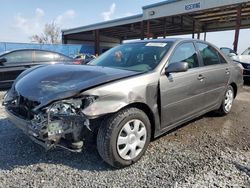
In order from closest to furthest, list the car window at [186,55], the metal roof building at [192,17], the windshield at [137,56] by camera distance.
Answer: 1. the windshield at [137,56]
2. the car window at [186,55]
3. the metal roof building at [192,17]

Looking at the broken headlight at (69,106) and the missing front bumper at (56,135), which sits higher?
the broken headlight at (69,106)

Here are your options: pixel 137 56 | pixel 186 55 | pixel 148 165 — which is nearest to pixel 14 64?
pixel 137 56

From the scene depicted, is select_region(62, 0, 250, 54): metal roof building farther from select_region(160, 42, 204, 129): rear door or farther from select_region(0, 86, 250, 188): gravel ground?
select_region(0, 86, 250, 188): gravel ground

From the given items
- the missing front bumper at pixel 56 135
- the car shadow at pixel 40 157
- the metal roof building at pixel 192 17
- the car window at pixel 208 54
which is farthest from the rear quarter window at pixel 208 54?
the metal roof building at pixel 192 17

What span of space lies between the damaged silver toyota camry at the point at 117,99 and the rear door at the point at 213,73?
0.12m

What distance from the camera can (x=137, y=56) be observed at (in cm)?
380

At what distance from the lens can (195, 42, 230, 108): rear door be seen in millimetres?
4281

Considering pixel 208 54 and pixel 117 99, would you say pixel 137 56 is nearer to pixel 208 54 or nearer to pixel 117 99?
pixel 117 99

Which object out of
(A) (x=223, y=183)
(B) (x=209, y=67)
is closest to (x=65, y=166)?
(A) (x=223, y=183)

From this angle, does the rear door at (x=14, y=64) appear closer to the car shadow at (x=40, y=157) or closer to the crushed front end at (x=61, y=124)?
the car shadow at (x=40, y=157)

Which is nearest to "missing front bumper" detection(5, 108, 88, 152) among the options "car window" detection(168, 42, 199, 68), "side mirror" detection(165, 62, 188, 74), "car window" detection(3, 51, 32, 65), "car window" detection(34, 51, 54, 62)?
"side mirror" detection(165, 62, 188, 74)

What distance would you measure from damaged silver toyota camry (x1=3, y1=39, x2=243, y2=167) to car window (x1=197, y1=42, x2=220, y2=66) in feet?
0.73

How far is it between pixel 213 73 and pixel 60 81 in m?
2.70

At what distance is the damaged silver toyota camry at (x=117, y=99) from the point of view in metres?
2.66
